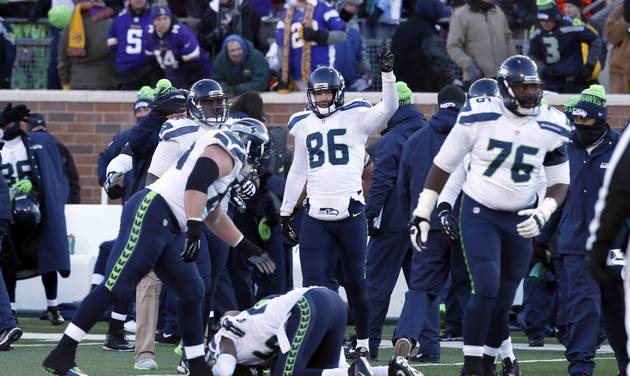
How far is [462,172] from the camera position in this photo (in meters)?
9.34

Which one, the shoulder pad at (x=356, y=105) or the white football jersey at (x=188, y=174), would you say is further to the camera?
the shoulder pad at (x=356, y=105)

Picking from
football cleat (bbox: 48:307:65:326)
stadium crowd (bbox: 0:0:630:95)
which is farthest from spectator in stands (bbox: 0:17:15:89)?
football cleat (bbox: 48:307:65:326)

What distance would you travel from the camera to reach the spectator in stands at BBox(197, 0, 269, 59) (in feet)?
52.7

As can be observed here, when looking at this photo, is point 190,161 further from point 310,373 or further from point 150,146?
point 150,146

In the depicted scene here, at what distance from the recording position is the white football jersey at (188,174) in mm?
8148

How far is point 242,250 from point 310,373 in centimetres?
112

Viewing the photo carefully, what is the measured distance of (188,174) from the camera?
27.2 feet

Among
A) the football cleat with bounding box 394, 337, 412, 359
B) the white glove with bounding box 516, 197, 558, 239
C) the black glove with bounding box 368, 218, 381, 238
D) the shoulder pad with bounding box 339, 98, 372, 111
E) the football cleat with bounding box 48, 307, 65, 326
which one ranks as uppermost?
the shoulder pad with bounding box 339, 98, 372, 111

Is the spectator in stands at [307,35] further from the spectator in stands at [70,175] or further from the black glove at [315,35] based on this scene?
the spectator in stands at [70,175]

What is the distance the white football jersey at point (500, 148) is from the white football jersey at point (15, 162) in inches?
194

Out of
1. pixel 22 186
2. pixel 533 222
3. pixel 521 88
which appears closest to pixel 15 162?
pixel 22 186

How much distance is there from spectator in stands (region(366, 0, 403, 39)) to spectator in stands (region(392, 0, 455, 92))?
1.04 meters

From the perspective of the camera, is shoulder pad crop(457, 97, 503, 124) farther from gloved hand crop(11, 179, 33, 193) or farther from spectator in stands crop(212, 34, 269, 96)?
spectator in stands crop(212, 34, 269, 96)

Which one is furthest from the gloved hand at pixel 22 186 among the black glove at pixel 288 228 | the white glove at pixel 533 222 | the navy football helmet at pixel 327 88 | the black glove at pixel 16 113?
the white glove at pixel 533 222
